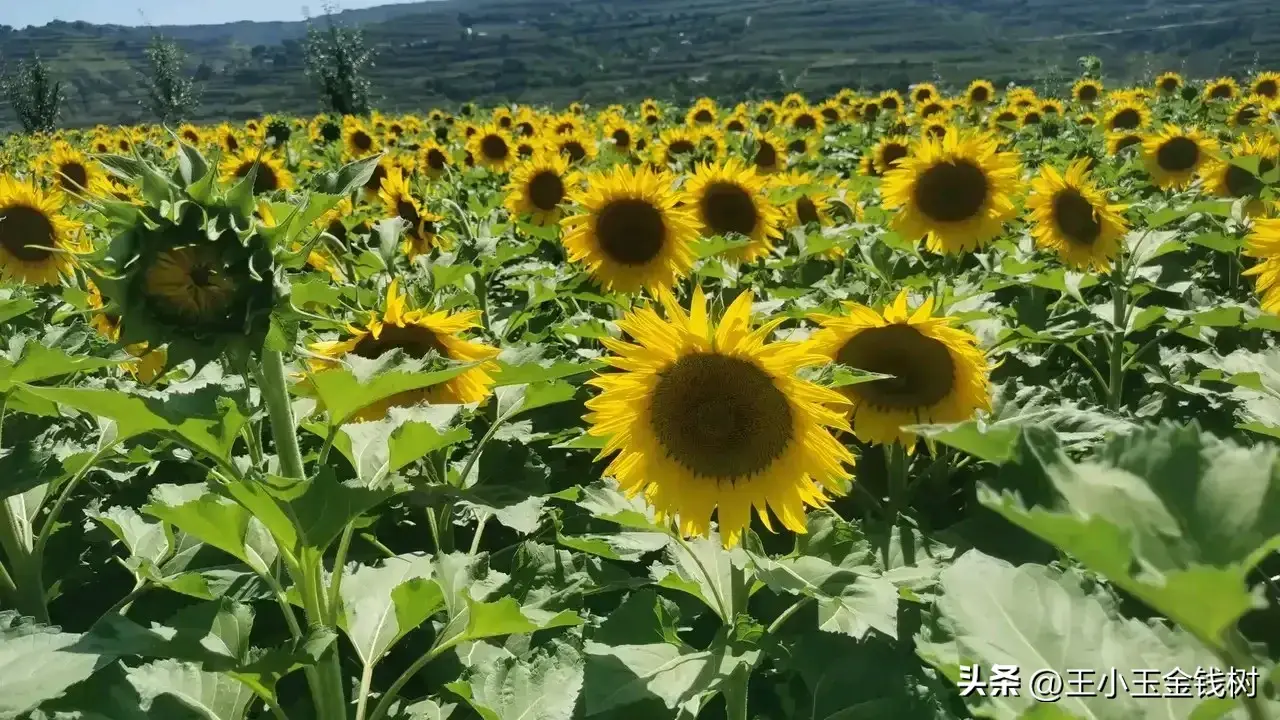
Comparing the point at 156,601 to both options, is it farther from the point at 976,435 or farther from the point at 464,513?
the point at 976,435

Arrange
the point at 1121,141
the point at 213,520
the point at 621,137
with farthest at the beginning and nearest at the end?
the point at 621,137 → the point at 1121,141 → the point at 213,520

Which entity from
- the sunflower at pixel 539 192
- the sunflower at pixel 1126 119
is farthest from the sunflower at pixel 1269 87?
the sunflower at pixel 539 192

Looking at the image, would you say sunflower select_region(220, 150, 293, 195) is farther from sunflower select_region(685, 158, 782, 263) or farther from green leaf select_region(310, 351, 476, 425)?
green leaf select_region(310, 351, 476, 425)

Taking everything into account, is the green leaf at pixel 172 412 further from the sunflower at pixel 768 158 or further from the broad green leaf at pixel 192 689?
the sunflower at pixel 768 158

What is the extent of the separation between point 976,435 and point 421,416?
4.89 ft

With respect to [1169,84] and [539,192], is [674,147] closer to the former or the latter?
[539,192]

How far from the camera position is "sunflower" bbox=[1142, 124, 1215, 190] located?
7.23m

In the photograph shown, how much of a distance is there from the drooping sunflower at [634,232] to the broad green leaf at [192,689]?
3112 millimetres

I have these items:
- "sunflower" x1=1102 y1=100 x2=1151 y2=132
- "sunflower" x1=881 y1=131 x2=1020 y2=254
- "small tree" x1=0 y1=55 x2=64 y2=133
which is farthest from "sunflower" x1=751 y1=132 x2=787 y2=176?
"small tree" x1=0 y1=55 x2=64 y2=133

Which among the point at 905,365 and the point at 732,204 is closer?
the point at 905,365

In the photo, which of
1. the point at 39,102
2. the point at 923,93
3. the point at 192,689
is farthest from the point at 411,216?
the point at 39,102

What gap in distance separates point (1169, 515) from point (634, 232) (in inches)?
156

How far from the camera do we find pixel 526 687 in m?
2.00

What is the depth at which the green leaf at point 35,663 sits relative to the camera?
1479mm
